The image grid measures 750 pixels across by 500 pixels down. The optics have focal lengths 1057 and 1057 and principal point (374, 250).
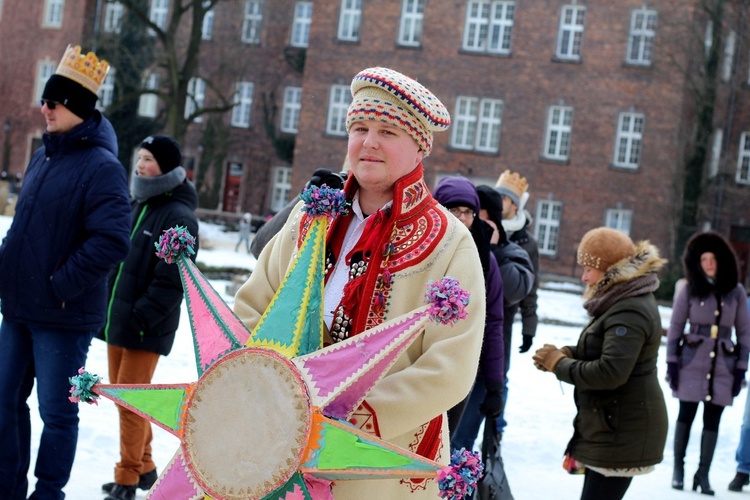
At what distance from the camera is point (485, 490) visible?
5.82m

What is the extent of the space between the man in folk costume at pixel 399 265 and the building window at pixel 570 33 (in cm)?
3501

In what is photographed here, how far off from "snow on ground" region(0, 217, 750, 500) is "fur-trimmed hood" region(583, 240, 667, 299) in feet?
7.98

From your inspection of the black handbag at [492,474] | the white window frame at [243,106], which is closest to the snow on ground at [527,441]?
the black handbag at [492,474]

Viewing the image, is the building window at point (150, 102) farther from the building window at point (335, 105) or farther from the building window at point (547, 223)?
the building window at point (547, 223)

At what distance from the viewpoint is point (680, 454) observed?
8672 millimetres

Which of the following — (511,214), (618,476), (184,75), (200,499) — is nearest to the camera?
(200,499)

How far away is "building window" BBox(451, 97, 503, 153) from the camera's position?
37.7m

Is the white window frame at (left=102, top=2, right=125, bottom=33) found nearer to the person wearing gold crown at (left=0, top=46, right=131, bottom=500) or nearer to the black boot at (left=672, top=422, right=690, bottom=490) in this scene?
the black boot at (left=672, top=422, right=690, bottom=490)

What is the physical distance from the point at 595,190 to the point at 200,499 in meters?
34.9

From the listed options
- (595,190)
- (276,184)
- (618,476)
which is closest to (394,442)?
(618,476)

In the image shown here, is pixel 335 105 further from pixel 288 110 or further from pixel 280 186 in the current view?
pixel 280 186

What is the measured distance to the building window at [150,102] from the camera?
45.1m

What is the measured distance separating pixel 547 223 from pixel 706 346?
94.7 ft

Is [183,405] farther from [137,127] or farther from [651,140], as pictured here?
[137,127]
